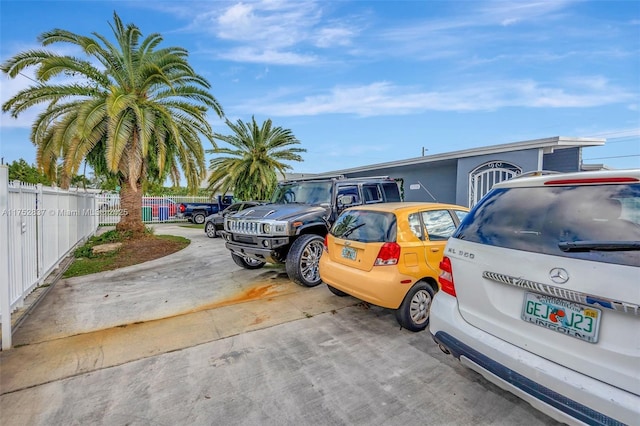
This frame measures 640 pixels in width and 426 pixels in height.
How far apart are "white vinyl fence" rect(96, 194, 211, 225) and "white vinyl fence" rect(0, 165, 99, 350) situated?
36.5 ft

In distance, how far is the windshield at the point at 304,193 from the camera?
6.75m

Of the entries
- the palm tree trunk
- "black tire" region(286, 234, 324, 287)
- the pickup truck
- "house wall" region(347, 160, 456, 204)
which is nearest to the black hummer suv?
"black tire" region(286, 234, 324, 287)

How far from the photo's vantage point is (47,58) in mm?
8609

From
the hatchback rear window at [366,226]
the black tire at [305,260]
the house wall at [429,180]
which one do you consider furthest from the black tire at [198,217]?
the hatchback rear window at [366,226]

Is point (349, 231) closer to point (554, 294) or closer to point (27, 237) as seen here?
point (554, 294)

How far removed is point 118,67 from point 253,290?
29.9 feet

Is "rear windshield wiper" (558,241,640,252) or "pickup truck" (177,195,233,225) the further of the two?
"pickup truck" (177,195,233,225)

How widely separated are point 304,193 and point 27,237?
15.9 ft

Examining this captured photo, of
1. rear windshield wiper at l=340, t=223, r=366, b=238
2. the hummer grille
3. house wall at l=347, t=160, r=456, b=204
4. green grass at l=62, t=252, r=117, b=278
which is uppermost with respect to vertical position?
house wall at l=347, t=160, r=456, b=204

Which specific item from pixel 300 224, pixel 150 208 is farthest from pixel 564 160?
pixel 150 208

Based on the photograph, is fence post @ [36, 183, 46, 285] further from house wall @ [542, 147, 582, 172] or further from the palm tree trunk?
house wall @ [542, 147, 582, 172]

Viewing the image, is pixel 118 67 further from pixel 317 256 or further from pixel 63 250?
pixel 317 256

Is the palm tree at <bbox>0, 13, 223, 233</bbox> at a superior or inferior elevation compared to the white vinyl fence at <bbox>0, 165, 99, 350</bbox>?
superior

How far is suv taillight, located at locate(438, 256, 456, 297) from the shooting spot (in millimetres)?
2506
